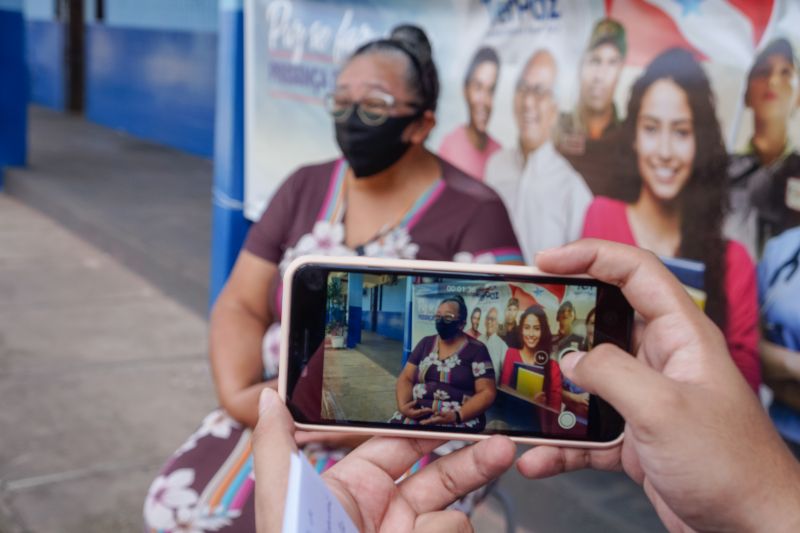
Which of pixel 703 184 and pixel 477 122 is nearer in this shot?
pixel 703 184

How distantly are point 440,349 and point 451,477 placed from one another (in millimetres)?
186

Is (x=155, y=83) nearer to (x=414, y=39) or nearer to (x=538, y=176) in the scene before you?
(x=414, y=39)

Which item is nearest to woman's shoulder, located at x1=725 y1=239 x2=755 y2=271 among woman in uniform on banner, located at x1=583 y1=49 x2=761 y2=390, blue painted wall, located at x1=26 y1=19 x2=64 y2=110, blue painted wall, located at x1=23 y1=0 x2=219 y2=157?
woman in uniform on banner, located at x1=583 y1=49 x2=761 y2=390

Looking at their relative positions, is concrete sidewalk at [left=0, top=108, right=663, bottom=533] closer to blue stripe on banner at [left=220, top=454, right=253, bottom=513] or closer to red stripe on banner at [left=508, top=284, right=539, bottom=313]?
blue stripe on banner at [left=220, top=454, right=253, bottom=513]

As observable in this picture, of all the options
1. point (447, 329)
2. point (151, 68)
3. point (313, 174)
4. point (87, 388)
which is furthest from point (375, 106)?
point (151, 68)

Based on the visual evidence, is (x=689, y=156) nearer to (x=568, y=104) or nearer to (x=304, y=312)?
(x=568, y=104)

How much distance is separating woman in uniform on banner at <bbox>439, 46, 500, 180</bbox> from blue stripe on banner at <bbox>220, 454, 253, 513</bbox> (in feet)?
3.33

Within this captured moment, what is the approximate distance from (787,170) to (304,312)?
3.83 feet

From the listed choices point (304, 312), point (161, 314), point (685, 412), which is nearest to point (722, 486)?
point (685, 412)

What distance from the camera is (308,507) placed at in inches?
37.1

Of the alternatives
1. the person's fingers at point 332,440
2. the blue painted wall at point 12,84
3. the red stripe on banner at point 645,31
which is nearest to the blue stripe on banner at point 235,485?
the person's fingers at point 332,440

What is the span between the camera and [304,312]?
135 cm

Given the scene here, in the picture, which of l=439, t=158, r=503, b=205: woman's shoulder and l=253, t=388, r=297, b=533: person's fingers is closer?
l=253, t=388, r=297, b=533: person's fingers

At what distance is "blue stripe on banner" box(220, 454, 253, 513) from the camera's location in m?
1.99
